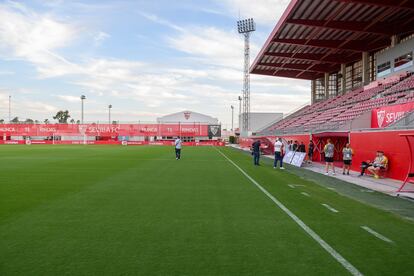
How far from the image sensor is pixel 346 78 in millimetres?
45344

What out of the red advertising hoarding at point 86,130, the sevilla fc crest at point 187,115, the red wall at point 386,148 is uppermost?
the sevilla fc crest at point 187,115

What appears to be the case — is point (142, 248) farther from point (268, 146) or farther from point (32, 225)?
point (268, 146)

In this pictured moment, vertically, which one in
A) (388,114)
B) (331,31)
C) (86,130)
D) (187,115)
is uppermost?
(331,31)

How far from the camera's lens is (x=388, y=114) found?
20.3m

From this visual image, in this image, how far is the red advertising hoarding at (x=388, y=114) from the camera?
1842 centimetres

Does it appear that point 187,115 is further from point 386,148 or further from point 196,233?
point 196,233

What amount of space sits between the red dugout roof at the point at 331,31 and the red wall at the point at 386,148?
404 inches

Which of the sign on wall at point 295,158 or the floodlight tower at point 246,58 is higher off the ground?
the floodlight tower at point 246,58

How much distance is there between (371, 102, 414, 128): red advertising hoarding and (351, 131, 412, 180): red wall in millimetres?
1594

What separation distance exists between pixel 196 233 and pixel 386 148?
493 inches

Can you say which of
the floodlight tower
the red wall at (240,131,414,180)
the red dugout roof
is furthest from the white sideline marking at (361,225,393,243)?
the floodlight tower

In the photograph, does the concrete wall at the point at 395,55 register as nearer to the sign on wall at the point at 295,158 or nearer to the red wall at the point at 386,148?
the sign on wall at the point at 295,158

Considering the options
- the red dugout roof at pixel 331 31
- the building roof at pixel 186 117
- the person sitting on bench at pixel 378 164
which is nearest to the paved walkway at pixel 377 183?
the person sitting on bench at pixel 378 164

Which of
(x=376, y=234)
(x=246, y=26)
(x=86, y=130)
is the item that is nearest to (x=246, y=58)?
(x=246, y=26)
